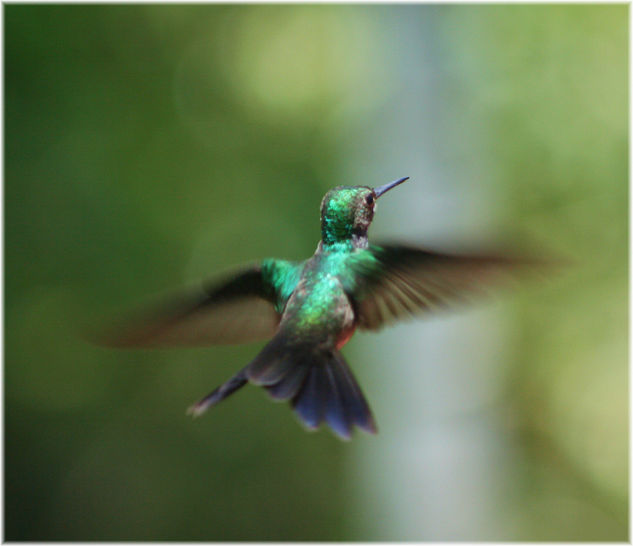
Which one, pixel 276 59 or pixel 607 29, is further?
pixel 607 29

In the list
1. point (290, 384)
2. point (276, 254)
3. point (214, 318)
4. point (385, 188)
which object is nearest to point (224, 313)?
point (214, 318)

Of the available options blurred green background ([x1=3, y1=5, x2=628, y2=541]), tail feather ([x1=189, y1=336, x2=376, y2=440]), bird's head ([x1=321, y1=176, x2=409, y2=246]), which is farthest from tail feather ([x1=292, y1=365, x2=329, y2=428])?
blurred green background ([x1=3, y1=5, x2=628, y2=541])

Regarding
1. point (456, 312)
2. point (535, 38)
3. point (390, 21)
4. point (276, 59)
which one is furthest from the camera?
point (535, 38)

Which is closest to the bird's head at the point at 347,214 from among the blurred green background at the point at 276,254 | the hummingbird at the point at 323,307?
the hummingbird at the point at 323,307

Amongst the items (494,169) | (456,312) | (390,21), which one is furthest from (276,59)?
(456,312)

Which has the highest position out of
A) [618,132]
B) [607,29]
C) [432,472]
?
[607,29]

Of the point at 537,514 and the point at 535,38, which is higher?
the point at 535,38

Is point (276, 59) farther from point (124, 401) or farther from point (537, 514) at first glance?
point (537, 514)

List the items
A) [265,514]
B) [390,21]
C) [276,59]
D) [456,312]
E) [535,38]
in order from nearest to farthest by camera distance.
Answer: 1. [456,312]
2. [276,59]
3. [390,21]
4. [535,38]
5. [265,514]

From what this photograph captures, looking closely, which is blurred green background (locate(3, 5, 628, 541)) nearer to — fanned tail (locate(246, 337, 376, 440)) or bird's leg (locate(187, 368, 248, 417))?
fanned tail (locate(246, 337, 376, 440))
